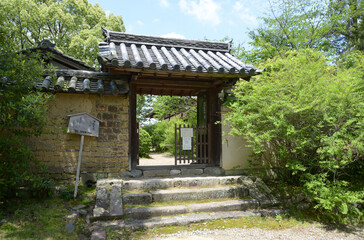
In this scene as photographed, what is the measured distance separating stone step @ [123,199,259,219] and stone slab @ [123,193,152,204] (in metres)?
0.29

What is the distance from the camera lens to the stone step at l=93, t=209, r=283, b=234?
3992 millimetres

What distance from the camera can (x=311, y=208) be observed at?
5227 millimetres

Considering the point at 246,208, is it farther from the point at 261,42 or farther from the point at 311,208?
the point at 261,42

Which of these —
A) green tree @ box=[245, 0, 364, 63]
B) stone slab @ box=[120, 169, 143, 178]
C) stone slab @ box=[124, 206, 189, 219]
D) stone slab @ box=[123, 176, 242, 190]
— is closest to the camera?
stone slab @ box=[124, 206, 189, 219]

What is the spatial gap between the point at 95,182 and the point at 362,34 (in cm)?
1434

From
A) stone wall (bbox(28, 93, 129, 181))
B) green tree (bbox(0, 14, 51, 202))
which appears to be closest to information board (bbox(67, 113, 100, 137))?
stone wall (bbox(28, 93, 129, 181))

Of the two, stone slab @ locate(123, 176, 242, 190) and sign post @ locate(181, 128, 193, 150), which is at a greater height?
sign post @ locate(181, 128, 193, 150)

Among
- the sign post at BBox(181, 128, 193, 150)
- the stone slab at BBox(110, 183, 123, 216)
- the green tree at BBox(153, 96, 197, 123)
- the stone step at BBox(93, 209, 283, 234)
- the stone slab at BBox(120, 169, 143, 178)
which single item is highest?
the green tree at BBox(153, 96, 197, 123)

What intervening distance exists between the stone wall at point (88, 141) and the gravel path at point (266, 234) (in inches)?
108

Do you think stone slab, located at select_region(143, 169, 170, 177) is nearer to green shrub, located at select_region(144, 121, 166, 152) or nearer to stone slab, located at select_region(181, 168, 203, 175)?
stone slab, located at select_region(181, 168, 203, 175)

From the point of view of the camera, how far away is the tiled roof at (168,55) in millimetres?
5408

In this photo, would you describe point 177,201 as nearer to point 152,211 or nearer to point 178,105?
point 152,211

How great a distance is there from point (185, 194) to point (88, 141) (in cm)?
285

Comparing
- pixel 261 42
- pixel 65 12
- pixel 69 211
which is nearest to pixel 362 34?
pixel 261 42
